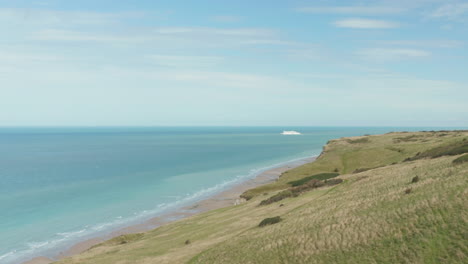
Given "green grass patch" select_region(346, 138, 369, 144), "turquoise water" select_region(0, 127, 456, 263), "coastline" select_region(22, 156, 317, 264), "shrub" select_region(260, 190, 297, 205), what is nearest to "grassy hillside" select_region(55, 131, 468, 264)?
"shrub" select_region(260, 190, 297, 205)

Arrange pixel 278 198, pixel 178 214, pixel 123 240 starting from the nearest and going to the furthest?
pixel 123 240 → pixel 278 198 → pixel 178 214

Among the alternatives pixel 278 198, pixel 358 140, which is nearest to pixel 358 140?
pixel 358 140

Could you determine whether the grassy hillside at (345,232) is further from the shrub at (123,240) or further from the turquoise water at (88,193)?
the turquoise water at (88,193)

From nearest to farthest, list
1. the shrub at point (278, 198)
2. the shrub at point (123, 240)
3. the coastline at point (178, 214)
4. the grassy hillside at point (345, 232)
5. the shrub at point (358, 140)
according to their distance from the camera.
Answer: the grassy hillside at point (345, 232) < the shrub at point (123, 240) < the coastline at point (178, 214) < the shrub at point (278, 198) < the shrub at point (358, 140)

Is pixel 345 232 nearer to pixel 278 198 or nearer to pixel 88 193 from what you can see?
pixel 278 198

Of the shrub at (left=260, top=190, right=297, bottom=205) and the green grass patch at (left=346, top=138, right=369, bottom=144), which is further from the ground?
the green grass patch at (left=346, top=138, right=369, bottom=144)

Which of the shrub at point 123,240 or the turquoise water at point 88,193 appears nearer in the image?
the shrub at point 123,240

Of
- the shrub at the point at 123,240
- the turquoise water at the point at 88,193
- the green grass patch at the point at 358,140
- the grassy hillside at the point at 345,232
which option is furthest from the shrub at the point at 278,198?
the green grass patch at the point at 358,140

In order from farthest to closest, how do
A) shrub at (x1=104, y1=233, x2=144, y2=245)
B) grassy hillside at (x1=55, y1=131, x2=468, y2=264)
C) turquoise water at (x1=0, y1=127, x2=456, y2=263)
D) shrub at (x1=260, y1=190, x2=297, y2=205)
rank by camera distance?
turquoise water at (x1=0, y1=127, x2=456, y2=263), shrub at (x1=260, y1=190, x2=297, y2=205), shrub at (x1=104, y1=233, x2=144, y2=245), grassy hillside at (x1=55, y1=131, x2=468, y2=264)

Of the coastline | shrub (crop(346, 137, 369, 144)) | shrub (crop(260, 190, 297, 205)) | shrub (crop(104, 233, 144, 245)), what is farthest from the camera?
shrub (crop(346, 137, 369, 144))

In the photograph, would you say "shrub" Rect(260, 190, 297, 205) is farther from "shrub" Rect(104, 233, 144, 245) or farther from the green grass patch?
the green grass patch

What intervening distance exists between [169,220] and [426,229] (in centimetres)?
5154

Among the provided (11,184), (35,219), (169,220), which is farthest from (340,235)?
(11,184)

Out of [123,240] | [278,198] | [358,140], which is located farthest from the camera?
[358,140]
